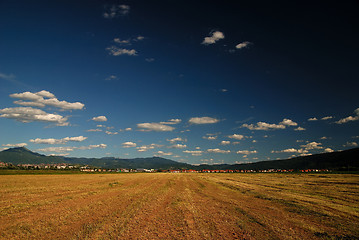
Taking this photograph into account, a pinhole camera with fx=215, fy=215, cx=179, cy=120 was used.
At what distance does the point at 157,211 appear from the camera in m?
16.8

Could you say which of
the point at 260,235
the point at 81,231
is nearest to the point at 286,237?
the point at 260,235

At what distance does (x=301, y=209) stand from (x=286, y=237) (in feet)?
29.3

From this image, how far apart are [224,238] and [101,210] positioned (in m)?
10.7

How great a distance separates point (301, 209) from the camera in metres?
18.0

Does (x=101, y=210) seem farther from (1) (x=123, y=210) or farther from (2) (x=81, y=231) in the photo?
(2) (x=81, y=231)

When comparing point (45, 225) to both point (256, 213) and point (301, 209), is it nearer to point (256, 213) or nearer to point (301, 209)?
point (256, 213)

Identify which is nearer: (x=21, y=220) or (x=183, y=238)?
(x=183, y=238)

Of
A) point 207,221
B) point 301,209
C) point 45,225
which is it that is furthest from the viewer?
point 301,209

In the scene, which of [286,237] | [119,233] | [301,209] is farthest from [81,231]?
[301,209]

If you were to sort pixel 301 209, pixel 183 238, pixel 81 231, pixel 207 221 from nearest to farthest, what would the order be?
pixel 183 238
pixel 81 231
pixel 207 221
pixel 301 209

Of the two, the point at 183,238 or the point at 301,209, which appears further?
the point at 301,209

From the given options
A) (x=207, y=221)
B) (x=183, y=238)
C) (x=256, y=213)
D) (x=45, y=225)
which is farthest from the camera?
(x=256, y=213)

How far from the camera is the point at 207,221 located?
13.7 m

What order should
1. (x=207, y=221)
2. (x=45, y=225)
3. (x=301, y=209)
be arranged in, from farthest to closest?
1. (x=301, y=209)
2. (x=207, y=221)
3. (x=45, y=225)
